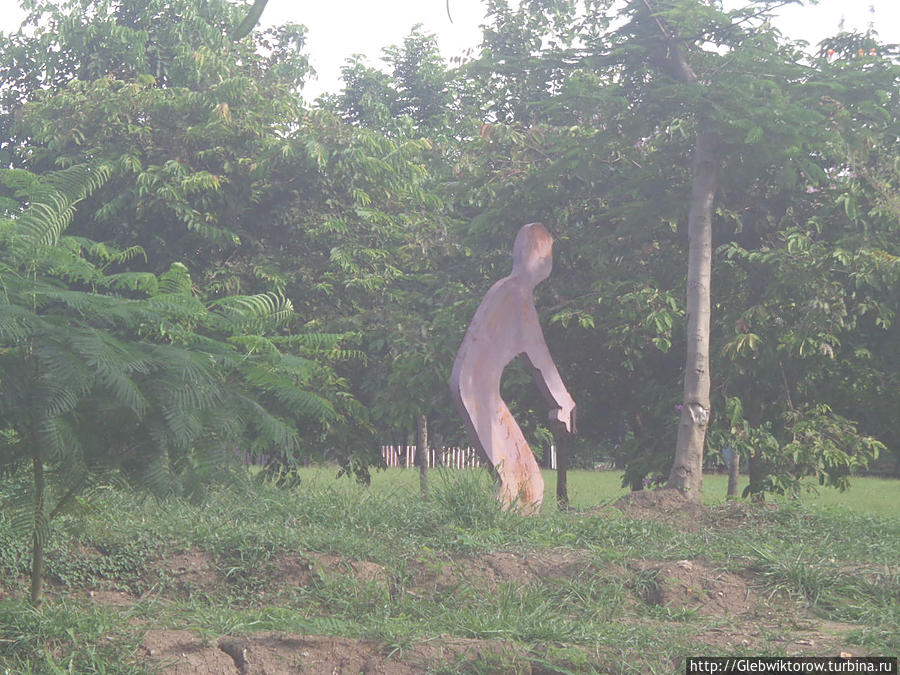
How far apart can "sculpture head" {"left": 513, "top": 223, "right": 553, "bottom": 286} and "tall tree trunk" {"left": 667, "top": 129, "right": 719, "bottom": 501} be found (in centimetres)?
142

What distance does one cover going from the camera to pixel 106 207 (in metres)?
11.0

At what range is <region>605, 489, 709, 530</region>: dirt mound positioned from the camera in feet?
25.4

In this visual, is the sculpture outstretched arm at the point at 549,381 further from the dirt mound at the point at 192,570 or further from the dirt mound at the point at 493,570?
the dirt mound at the point at 192,570

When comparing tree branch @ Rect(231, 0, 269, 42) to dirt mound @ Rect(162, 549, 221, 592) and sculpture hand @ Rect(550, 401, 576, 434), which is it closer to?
dirt mound @ Rect(162, 549, 221, 592)

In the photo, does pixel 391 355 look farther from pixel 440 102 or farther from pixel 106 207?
pixel 440 102

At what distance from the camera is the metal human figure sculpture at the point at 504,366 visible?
825 cm

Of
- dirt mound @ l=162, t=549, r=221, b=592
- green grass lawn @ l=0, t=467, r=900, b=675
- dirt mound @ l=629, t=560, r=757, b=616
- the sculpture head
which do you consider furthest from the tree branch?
the sculpture head

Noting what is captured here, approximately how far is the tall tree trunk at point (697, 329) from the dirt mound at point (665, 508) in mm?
367

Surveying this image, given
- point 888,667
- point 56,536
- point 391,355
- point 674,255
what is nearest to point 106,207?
point 391,355

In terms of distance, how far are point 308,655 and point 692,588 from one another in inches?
90.8

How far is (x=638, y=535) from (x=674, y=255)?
15.9 feet

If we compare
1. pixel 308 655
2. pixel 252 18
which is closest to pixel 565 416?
pixel 308 655

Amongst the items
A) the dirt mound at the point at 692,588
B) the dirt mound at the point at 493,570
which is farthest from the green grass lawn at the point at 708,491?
the dirt mound at the point at 692,588

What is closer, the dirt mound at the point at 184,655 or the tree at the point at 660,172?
the dirt mound at the point at 184,655
